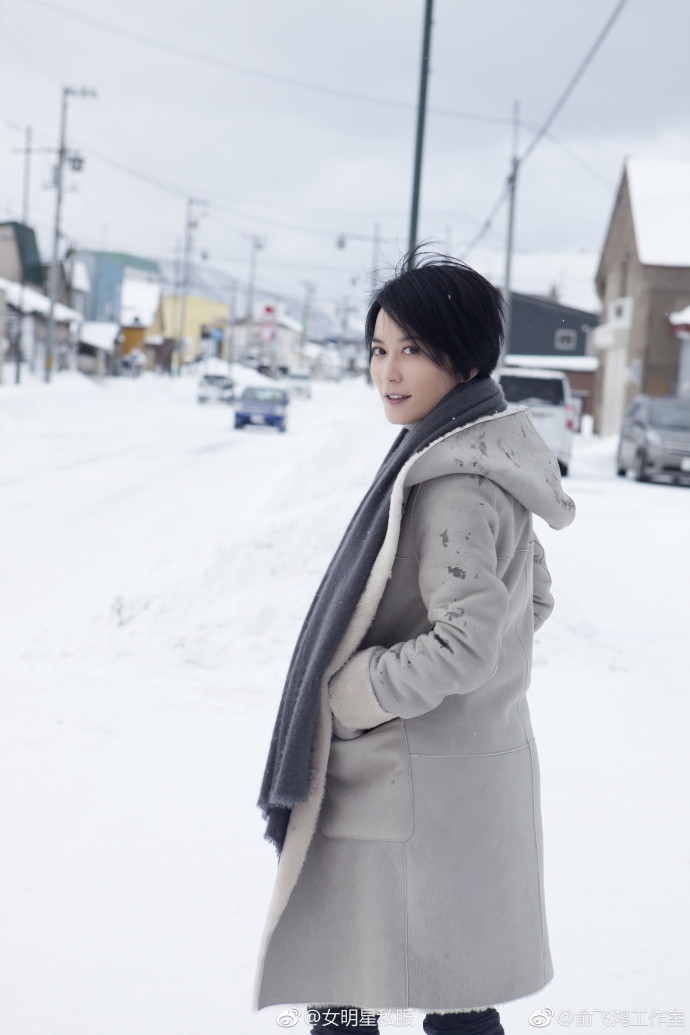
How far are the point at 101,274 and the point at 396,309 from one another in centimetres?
7628

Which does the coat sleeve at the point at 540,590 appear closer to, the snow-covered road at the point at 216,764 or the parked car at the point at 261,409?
the snow-covered road at the point at 216,764

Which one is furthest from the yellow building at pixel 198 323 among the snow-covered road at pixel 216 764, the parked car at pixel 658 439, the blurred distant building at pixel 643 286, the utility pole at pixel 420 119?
the snow-covered road at pixel 216 764

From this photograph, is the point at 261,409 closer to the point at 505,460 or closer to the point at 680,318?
the point at 680,318

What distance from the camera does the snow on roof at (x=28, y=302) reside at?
152 feet

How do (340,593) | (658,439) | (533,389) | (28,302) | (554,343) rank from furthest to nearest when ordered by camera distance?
(554,343)
(28,302)
(658,439)
(533,389)
(340,593)

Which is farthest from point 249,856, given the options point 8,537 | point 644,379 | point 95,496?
point 644,379

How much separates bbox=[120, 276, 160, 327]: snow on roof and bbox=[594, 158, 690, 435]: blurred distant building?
42.2 meters

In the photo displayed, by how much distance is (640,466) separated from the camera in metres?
19.5

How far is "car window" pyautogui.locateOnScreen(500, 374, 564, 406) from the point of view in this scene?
61.6 ft

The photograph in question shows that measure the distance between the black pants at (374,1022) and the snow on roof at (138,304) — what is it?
75.1 meters

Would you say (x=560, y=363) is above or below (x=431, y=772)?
above

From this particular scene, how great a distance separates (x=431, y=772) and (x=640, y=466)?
18.5 metres

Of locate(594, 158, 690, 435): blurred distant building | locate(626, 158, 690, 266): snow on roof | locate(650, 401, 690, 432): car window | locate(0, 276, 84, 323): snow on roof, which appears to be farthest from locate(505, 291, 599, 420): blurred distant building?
locate(650, 401, 690, 432): car window

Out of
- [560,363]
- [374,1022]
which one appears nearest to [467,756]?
[374,1022]
